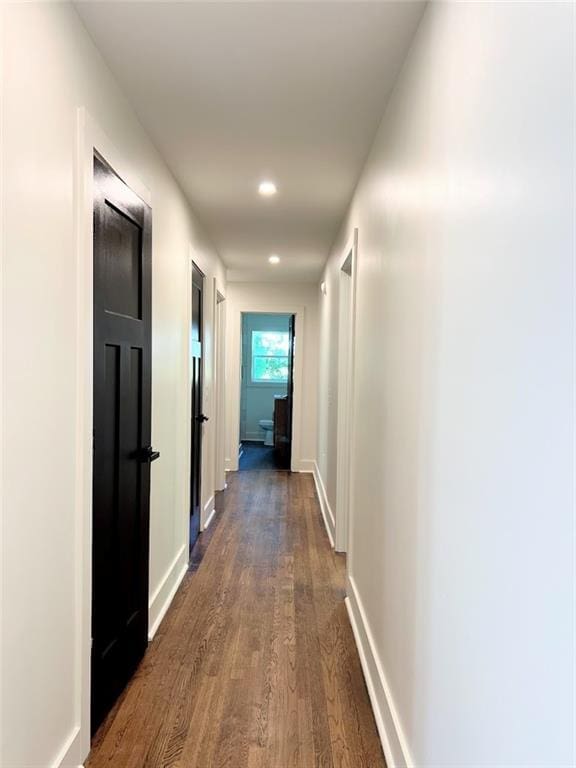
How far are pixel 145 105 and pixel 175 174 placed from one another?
76cm

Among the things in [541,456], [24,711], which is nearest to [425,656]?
[541,456]

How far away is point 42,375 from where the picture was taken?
4.47 ft

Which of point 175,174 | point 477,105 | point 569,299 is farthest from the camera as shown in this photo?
point 175,174

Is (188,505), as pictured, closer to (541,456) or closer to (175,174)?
(175,174)

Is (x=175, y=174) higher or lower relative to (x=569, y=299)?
higher

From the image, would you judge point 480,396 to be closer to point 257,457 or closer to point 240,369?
point 240,369

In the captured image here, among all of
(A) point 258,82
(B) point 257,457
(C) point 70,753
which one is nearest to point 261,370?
(B) point 257,457

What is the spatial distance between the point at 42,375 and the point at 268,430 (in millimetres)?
7466

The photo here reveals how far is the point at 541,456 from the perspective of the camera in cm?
78

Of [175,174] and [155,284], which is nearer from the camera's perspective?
[155,284]

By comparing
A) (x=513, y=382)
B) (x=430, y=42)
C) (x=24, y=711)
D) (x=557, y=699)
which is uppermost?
(x=430, y=42)

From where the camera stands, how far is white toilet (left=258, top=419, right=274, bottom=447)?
8625mm

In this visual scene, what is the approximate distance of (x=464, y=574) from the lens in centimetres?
110

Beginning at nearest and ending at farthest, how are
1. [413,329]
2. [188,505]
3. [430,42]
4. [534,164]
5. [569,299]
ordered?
[569,299] < [534,164] < [430,42] < [413,329] < [188,505]
